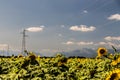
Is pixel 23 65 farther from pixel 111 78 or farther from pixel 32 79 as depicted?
pixel 111 78

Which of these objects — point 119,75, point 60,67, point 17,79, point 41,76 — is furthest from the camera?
point 60,67

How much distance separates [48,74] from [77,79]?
2.83 feet

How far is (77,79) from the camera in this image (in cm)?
1015

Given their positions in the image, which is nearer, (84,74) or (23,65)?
(84,74)

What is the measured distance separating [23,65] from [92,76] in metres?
2.48

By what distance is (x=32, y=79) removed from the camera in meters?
9.17

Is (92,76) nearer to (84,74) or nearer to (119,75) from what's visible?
(84,74)

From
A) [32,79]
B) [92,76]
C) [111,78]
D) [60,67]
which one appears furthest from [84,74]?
[111,78]

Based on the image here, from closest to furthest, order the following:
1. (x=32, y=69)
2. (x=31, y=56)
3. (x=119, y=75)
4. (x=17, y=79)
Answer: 1. (x=119, y=75)
2. (x=17, y=79)
3. (x=32, y=69)
4. (x=31, y=56)

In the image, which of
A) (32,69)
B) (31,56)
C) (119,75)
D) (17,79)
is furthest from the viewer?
(31,56)

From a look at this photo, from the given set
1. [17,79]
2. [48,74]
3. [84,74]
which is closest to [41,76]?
[48,74]

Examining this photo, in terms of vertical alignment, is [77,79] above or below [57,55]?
below

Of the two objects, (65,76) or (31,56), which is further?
(31,56)

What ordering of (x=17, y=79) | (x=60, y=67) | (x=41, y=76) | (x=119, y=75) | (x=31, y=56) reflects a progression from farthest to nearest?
(x=31, y=56) < (x=60, y=67) < (x=41, y=76) < (x=17, y=79) < (x=119, y=75)
